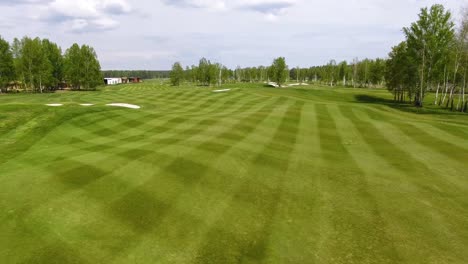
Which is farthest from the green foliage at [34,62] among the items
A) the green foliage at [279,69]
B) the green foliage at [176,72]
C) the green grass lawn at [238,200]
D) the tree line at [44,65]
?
the green grass lawn at [238,200]

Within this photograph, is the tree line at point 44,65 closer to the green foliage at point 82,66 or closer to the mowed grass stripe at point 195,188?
the green foliage at point 82,66

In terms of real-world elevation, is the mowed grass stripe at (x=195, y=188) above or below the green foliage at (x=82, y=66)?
below

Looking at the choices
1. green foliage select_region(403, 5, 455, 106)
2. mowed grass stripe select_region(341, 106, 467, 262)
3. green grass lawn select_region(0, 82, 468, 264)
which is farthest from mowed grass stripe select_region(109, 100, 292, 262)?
green foliage select_region(403, 5, 455, 106)

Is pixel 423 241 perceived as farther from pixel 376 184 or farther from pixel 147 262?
pixel 147 262

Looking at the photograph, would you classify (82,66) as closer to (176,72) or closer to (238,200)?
(176,72)

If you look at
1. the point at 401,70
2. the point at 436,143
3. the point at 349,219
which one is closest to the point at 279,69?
the point at 401,70

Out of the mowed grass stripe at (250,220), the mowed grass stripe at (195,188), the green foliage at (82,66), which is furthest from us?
the green foliage at (82,66)

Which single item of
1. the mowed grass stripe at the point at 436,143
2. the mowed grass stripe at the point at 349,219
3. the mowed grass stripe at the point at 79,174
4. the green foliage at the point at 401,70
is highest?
the green foliage at the point at 401,70

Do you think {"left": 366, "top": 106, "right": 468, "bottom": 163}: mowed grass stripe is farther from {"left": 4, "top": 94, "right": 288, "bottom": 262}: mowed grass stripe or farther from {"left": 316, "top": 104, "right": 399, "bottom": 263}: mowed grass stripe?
{"left": 4, "top": 94, "right": 288, "bottom": 262}: mowed grass stripe
